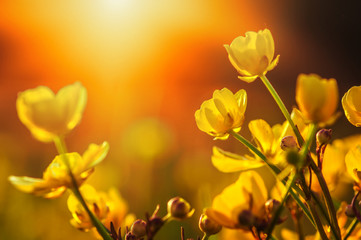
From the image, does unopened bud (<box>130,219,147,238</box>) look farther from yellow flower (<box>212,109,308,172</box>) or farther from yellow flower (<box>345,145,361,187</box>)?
yellow flower (<box>345,145,361,187</box>)

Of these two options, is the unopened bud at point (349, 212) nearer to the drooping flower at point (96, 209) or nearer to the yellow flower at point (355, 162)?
the yellow flower at point (355, 162)

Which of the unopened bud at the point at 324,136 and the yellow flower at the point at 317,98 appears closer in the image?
the yellow flower at the point at 317,98

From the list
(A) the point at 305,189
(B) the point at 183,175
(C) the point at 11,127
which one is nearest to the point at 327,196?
(A) the point at 305,189

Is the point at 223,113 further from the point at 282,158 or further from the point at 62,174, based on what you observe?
the point at 62,174

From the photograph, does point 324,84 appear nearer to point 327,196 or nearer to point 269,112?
point 327,196

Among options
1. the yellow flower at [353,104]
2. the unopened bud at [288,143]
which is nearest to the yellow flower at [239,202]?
the unopened bud at [288,143]

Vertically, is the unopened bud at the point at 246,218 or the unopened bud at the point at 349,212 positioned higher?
the unopened bud at the point at 246,218

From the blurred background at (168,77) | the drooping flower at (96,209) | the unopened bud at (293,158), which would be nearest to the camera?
the unopened bud at (293,158)
